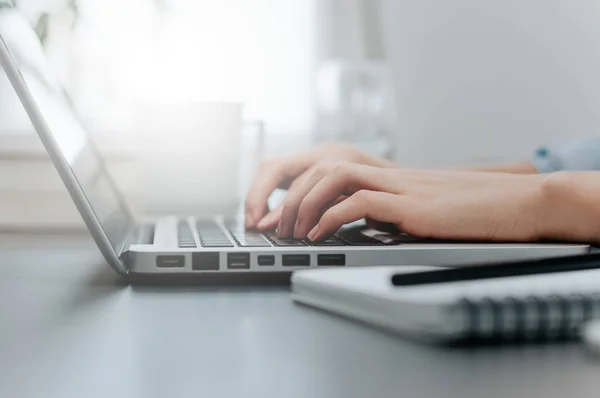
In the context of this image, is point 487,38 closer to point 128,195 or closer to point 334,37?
point 334,37

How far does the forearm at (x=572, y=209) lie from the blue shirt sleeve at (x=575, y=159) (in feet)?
1.66

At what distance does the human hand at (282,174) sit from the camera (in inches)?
31.0

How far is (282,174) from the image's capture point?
0.85m

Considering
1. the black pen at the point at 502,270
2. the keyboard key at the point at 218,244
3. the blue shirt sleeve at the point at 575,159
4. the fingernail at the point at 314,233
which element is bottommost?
the keyboard key at the point at 218,244

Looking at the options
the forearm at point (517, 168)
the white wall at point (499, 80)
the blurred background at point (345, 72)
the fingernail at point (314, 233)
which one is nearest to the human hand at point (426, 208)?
the fingernail at point (314, 233)

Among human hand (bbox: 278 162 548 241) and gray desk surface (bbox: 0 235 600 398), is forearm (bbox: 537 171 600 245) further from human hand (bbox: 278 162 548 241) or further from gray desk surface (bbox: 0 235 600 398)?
gray desk surface (bbox: 0 235 600 398)

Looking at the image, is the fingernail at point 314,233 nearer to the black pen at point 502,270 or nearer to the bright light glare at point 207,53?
the black pen at point 502,270

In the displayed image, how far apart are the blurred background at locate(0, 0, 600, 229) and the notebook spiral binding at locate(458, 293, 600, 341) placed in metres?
1.14

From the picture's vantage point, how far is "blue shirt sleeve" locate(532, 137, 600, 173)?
112 centimetres

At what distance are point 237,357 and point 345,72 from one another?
191 centimetres

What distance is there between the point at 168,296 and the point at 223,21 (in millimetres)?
1668

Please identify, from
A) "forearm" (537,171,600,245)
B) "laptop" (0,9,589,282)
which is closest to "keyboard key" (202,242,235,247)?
"laptop" (0,9,589,282)

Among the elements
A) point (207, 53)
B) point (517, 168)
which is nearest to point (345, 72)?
point (207, 53)

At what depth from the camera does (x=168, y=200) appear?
963mm
